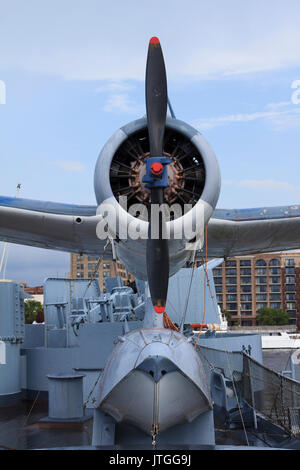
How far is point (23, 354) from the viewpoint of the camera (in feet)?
52.7

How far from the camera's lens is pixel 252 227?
10.4m

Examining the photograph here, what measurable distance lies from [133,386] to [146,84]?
428cm

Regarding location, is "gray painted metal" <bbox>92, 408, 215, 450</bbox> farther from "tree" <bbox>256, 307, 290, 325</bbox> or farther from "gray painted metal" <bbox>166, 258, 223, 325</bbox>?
"tree" <bbox>256, 307, 290, 325</bbox>

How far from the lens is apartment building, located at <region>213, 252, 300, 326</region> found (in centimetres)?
10256

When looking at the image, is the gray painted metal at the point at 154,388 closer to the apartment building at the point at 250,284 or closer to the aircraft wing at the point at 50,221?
the aircraft wing at the point at 50,221

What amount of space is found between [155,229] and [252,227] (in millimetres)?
3740

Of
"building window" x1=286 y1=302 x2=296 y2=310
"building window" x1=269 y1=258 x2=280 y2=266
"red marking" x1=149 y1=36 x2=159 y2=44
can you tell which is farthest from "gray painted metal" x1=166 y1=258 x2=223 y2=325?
"building window" x1=269 y1=258 x2=280 y2=266

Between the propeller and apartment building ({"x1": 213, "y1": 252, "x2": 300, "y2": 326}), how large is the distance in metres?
96.5

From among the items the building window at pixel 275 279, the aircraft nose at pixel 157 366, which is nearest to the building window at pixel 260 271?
the building window at pixel 275 279

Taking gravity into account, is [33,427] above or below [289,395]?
below

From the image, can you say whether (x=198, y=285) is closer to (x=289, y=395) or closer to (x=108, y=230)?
(x=289, y=395)

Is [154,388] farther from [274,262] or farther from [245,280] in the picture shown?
[274,262]

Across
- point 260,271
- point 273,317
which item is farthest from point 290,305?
point 260,271
